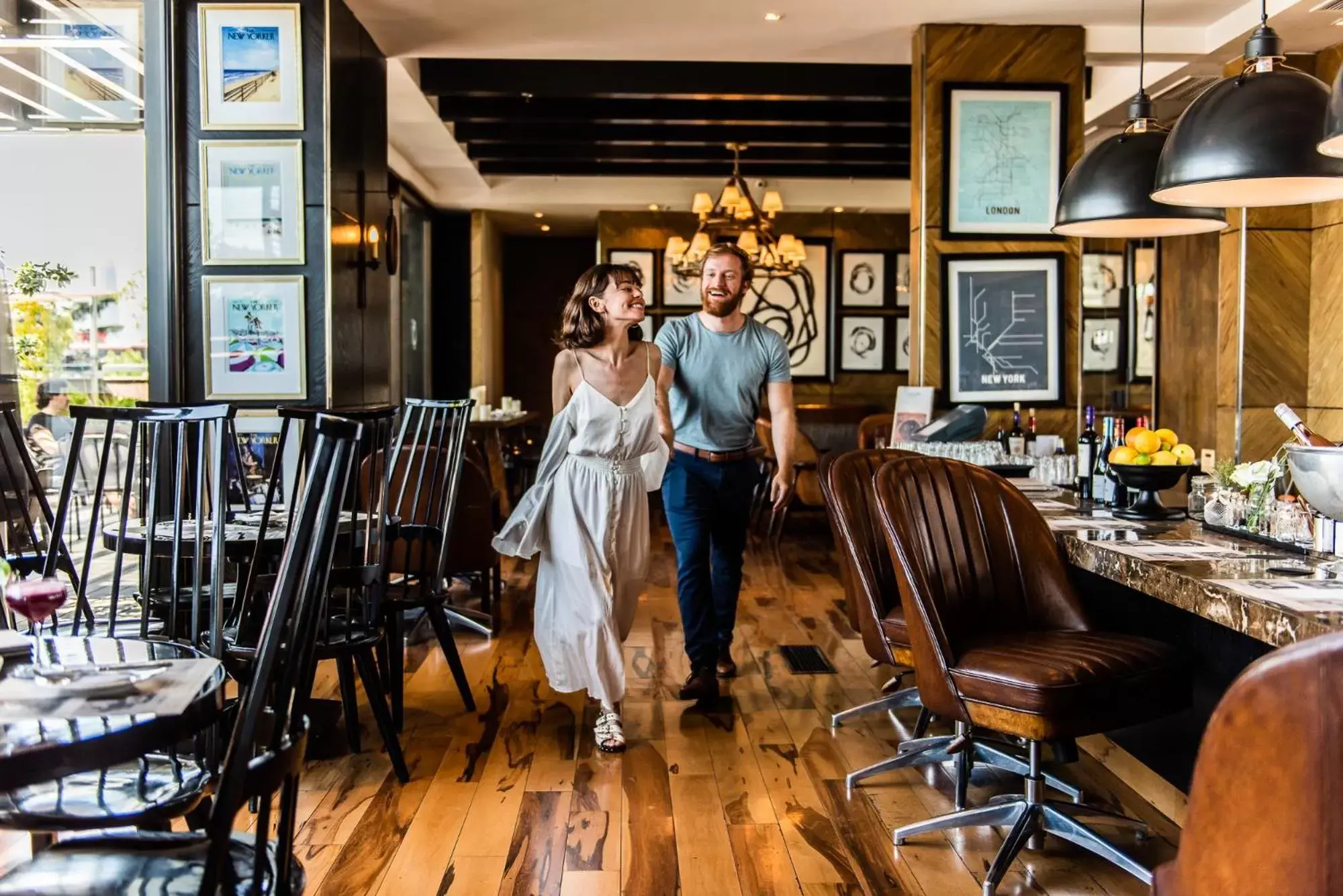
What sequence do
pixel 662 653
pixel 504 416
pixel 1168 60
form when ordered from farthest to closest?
pixel 504 416 → pixel 1168 60 → pixel 662 653

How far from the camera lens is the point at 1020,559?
3.04 metres

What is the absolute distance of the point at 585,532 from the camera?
3637 mm

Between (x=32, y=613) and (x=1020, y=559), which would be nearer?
(x=32, y=613)

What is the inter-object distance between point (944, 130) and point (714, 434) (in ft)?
8.05

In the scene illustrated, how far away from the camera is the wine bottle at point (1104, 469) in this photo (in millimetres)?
3473

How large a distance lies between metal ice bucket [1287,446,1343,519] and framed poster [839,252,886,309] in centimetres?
962

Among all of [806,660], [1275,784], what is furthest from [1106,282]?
[1275,784]

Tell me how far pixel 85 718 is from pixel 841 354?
1079 centimetres

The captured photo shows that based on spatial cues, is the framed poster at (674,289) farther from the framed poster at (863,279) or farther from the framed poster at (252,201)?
the framed poster at (252,201)

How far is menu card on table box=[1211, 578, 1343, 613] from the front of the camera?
→ 6.35 feet

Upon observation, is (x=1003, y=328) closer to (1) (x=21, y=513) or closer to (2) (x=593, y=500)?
(2) (x=593, y=500)

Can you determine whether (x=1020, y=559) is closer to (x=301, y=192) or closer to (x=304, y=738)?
(x=304, y=738)

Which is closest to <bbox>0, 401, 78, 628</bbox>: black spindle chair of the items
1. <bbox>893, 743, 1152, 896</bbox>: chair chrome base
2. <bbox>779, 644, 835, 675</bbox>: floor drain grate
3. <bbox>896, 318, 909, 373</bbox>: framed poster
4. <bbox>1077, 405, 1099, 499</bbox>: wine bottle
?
<bbox>893, 743, 1152, 896</bbox>: chair chrome base

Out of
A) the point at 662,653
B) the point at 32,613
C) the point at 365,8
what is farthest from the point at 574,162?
the point at 32,613
